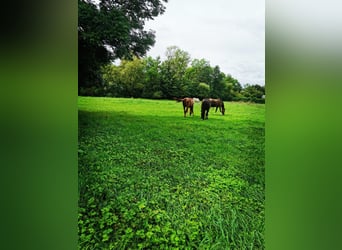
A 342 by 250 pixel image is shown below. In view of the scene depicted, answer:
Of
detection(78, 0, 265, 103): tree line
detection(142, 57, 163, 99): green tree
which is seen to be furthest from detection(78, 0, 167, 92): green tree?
detection(142, 57, 163, 99): green tree

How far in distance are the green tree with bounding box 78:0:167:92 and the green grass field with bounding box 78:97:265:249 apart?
28 centimetres

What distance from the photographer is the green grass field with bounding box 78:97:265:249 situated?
2408 mm

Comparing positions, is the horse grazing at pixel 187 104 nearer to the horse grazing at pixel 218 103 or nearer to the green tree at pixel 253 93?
the horse grazing at pixel 218 103

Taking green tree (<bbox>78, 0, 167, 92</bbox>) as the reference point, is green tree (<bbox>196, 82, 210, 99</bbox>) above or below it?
below

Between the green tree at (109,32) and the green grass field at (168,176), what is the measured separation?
277mm

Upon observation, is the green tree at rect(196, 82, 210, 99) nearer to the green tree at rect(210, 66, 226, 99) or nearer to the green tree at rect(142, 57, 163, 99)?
the green tree at rect(210, 66, 226, 99)

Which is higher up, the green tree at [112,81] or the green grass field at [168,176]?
the green tree at [112,81]

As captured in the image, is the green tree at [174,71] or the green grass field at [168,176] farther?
the green tree at [174,71]

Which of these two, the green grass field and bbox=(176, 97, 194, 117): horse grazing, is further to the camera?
bbox=(176, 97, 194, 117): horse grazing

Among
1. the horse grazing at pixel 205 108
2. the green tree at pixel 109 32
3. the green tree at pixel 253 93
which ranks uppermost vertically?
the green tree at pixel 109 32

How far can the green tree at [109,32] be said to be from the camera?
8.06ft

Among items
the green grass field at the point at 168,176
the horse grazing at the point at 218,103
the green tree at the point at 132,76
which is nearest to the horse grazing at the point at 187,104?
the green grass field at the point at 168,176
